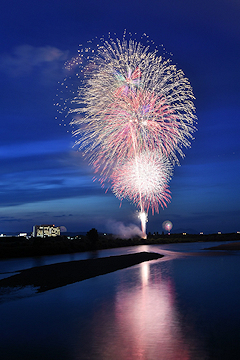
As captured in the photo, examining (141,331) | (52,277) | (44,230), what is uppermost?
(44,230)

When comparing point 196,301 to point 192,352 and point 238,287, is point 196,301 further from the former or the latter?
point 192,352

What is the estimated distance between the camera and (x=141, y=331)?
10.7m

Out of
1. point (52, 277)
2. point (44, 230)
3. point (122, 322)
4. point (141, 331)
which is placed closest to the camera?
point (141, 331)

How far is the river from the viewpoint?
8.77 meters

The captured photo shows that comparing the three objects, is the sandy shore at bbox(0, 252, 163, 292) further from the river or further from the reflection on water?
the reflection on water

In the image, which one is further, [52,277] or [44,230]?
[44,230]

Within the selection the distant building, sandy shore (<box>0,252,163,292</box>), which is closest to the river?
sandy shore (<box>0,252,163,292</box>)

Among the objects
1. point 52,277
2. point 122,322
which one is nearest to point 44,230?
point 52,277

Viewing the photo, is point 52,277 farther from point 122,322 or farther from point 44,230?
point 44,230

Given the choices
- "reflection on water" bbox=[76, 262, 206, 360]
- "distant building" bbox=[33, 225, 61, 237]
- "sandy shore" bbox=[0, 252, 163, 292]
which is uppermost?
"distant building" bbox=[33, 225, 61, 237]

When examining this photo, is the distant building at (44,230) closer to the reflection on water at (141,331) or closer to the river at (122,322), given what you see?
the river at (122,322)

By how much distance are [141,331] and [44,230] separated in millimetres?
124626

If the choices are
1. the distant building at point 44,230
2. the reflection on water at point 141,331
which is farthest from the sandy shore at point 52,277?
the distant building at point 44,230

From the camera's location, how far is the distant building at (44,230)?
4865 inches
